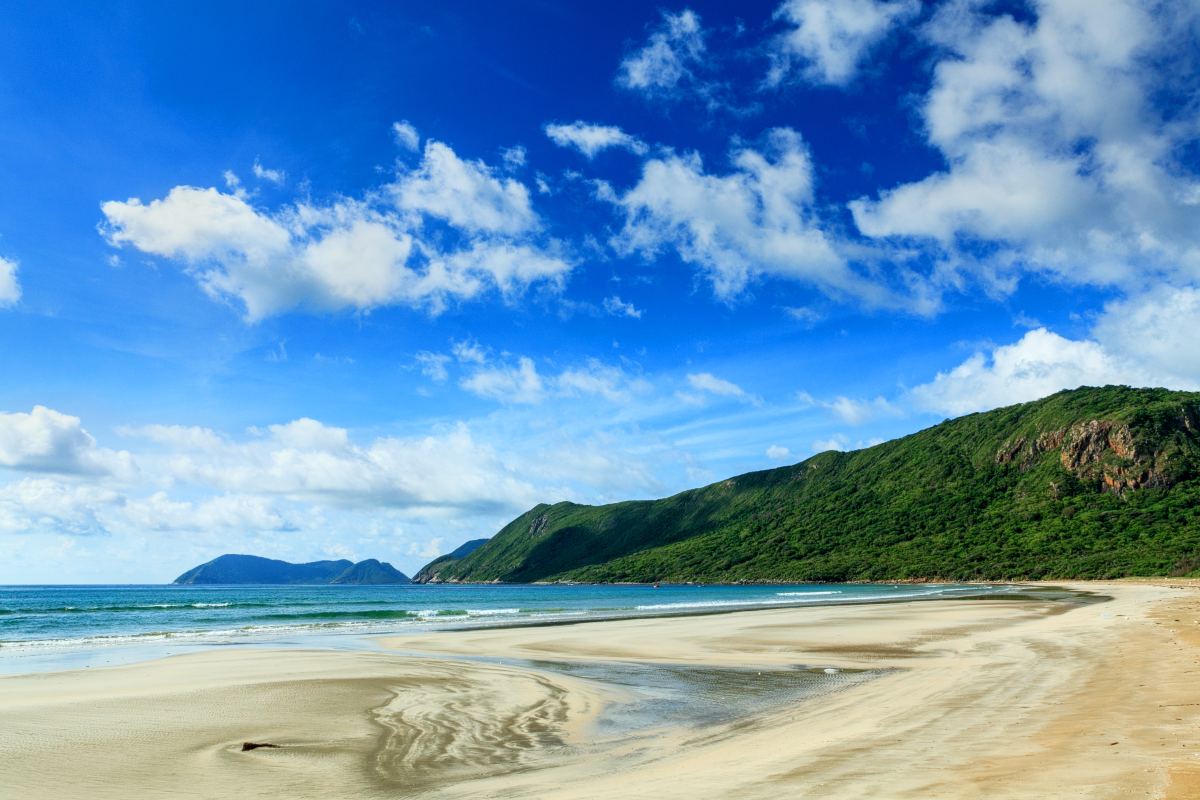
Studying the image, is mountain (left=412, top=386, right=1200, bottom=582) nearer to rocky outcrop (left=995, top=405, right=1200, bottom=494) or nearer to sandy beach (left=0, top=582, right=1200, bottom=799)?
rocky outcrop (left=995, top=405, right=1200, bottom=494)

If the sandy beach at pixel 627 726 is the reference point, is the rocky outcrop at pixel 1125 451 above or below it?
above

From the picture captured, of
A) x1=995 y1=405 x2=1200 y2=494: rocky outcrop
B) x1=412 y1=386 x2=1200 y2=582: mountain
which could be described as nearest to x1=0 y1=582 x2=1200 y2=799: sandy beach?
x1=412 y1=386 x2=1200 y2=582: mountain

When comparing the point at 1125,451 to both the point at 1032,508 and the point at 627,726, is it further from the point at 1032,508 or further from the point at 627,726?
the point at 627,726

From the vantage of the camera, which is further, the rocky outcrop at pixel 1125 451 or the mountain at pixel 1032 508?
the rocky outcrop at pixel 1125 451

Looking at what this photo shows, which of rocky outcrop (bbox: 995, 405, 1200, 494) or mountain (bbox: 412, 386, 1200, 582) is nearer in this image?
mountain (bbox: 412, 386, 1200, 582)

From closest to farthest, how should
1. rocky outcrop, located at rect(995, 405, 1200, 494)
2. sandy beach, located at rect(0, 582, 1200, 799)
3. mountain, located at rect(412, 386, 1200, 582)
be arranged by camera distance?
sandy beach, located at rect(0, 582, 1200, 799) → mountain, located at rect(412, 386, 1200, 582) → rocky outcrop, located at rect(995, 405, 1200, 494)

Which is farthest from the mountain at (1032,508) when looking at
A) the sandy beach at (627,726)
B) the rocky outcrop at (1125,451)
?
the sandy beach at (627,726)

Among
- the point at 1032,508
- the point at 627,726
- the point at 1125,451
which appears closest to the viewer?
the point at 627,726

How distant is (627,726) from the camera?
13656mm

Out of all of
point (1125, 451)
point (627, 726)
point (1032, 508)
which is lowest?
point (627, 726)

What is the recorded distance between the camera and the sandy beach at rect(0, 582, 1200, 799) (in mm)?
8789

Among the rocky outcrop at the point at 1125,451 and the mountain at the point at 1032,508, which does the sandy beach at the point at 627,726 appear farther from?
the rocky outcrop at the point at 1125,451

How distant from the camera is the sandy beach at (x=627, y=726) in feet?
28.8

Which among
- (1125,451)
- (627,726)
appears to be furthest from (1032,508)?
(627,726)
